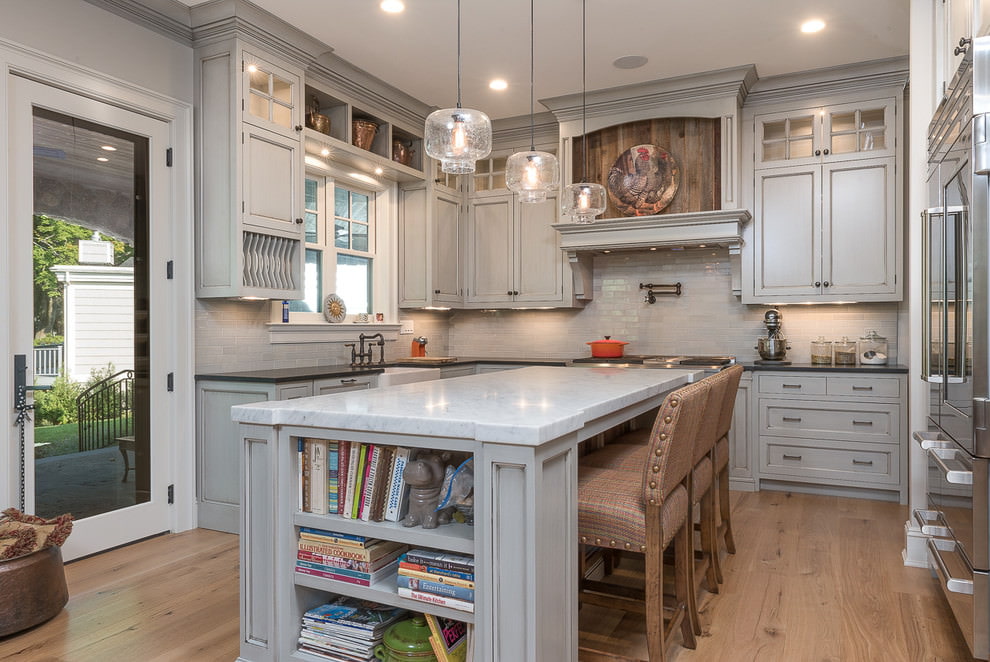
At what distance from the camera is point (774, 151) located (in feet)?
16.0

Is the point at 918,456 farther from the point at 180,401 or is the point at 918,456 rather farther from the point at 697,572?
the point at 180,401

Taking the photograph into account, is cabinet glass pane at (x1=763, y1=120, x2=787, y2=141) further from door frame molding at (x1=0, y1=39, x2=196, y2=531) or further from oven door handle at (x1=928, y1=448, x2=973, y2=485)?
door frame molding at (x1=0, y1=39, x2=196, y2=531)

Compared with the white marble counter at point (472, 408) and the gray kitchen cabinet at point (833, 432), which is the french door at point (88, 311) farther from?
the gray kitchen cabinet at point (833, 432)

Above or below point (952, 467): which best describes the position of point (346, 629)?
below

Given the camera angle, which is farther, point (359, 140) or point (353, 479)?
point (359, 140)

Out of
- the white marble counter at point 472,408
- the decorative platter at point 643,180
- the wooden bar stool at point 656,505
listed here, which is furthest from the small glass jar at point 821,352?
the wooden bar stool at point 656,505

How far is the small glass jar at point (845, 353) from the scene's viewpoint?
15.4 feet

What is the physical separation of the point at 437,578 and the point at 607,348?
3.69m

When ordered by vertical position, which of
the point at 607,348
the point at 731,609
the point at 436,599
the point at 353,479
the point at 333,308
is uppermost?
the point at 333,308

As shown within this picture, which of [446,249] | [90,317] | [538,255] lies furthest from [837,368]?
[90,317]

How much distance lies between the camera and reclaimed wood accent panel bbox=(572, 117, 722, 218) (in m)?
4.84

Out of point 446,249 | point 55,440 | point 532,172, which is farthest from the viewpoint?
point 446,249

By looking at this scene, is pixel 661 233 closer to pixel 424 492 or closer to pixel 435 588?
pixel 424 492

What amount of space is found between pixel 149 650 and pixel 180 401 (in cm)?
169
